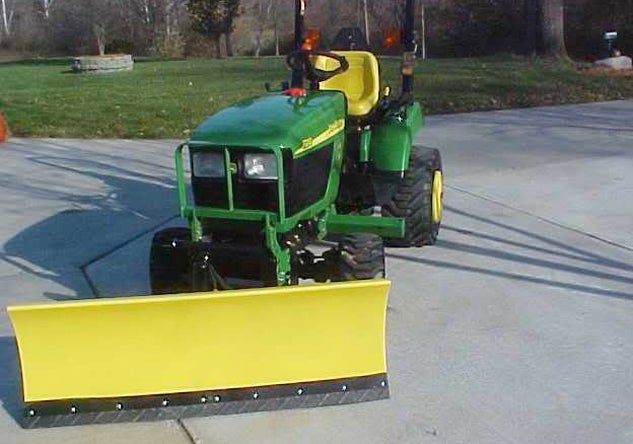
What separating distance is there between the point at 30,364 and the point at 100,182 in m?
5.58

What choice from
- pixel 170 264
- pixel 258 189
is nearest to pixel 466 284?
pixel 258 189

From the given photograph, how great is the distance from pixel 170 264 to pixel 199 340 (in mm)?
1130

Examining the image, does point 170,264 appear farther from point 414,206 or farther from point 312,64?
point 414,206

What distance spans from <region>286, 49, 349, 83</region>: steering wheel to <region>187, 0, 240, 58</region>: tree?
98.7 feet

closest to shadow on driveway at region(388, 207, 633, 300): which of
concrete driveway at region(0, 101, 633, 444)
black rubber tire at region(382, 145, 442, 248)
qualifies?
concrete driveway at region(0, 101, 633, 444)

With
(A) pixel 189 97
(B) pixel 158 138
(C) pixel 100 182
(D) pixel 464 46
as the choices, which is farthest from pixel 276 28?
(C) pixel 100 182

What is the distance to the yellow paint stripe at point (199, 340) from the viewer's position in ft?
13.1

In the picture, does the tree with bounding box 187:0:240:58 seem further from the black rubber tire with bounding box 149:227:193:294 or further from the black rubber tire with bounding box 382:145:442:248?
the black rubber tire with bounding box 149:227:193:294

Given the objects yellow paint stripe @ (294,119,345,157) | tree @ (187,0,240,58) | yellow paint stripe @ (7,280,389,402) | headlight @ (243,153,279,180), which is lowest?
yellow paint stripe @ (7,280,389,402)

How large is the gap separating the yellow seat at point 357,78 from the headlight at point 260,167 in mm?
1812

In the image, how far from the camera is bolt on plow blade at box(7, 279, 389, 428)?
158 inches

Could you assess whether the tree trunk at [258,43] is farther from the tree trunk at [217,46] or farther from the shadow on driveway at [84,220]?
the shadow on driveway at [84,220]

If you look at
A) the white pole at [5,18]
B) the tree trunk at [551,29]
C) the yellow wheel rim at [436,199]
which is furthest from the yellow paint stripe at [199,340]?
the white pole at [5,18]

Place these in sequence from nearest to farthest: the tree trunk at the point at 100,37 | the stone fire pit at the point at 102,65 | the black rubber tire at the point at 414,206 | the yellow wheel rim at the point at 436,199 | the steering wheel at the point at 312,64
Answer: the steering wheel at the point at 312,64 < the black rubber tire at the point at 414,206 < the yellow wheel rim at the point at 436,199 < the stone fire pit at the point at 102,65 < the tree trunk at the point at 100,37
